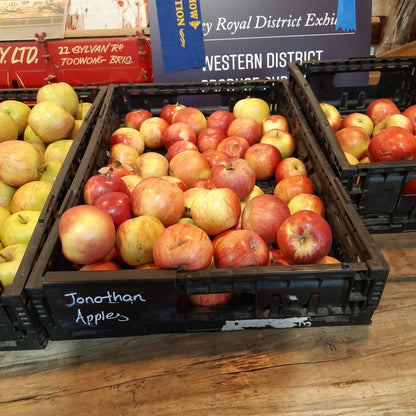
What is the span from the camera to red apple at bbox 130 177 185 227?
4.03ft

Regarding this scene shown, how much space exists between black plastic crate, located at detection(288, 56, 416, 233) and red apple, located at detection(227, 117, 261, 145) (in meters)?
0.26

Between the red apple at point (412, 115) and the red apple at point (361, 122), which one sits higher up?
the red apple at point (412, 115)

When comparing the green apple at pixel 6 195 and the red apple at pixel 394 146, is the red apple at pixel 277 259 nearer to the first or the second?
the red apple at pixel 394 146

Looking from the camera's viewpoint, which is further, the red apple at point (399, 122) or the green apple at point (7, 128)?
the red apple at point (399, 122)

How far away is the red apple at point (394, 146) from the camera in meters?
1.50

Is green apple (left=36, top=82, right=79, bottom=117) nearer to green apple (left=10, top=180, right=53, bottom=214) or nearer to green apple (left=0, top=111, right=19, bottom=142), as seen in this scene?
green apple (left=0, top=111, right=19, bottom=142)

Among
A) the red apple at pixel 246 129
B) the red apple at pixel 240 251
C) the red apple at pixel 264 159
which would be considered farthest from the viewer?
the red apple at pixel 246 129

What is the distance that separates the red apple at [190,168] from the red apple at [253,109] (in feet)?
1.72

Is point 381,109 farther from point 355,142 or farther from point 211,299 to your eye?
point 211,299

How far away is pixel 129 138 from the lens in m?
1.82

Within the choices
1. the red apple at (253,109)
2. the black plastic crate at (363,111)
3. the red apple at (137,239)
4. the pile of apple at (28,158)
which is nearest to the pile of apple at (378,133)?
the black plastic crate at (363,111)

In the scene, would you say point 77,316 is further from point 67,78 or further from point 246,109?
point 67,78

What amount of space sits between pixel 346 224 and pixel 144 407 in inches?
30.6

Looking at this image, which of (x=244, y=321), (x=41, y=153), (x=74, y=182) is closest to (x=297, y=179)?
(x=244, y=321)
